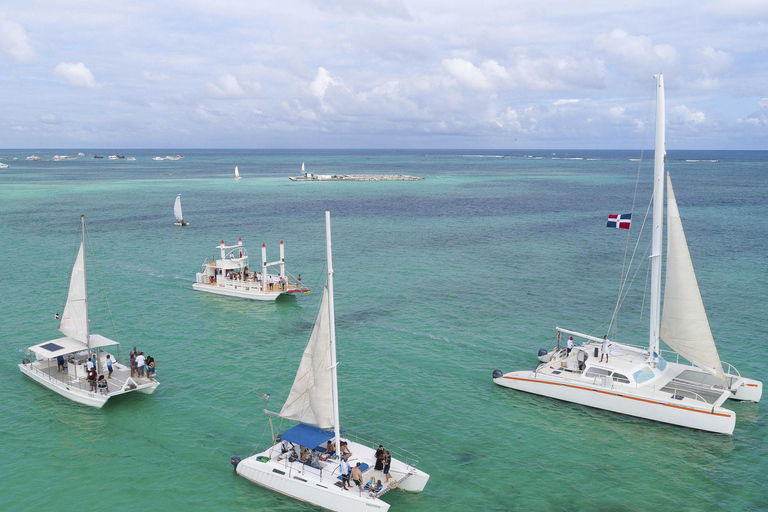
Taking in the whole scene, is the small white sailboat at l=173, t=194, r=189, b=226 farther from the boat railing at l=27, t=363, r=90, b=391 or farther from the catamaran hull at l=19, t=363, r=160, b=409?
the catamaran hull at l=19, t=363, r=160, b=409

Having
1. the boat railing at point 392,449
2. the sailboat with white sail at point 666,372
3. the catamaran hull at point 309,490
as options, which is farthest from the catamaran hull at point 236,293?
the catamaran hull at point 309,490

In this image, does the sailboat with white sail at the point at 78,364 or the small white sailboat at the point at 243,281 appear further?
the small white sailboat at the point at 243,281

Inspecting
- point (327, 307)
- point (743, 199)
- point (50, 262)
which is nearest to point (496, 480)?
point (327, 307)

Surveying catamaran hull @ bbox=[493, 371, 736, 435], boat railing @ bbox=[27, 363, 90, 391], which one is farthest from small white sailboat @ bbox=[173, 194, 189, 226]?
catamaran hull @ bbox=[493, 371, 736, 435]

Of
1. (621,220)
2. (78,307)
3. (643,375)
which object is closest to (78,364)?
(78,307)

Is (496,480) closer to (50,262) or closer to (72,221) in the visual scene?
(50,262)

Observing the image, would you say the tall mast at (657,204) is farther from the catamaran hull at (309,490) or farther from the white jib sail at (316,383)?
the catamaran hull at (309,490)
